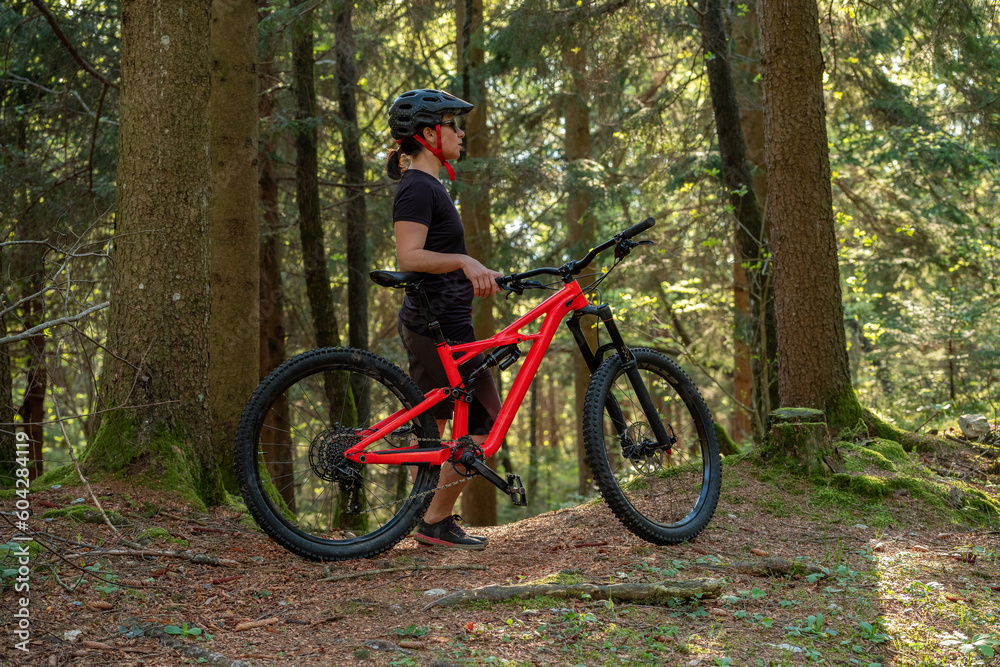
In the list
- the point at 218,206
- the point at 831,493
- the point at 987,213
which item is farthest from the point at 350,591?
the point at 987,213

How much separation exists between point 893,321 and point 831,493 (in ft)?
32.1

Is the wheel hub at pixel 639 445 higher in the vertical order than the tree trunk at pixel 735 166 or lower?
lower

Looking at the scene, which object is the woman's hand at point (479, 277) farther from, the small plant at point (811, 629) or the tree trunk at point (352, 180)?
the tree trunk at point (352, 180)

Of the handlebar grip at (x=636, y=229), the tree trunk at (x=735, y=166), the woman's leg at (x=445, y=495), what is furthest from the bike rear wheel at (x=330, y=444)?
the tree trunk at (x=735, y=166)

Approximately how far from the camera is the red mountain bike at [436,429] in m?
3.51

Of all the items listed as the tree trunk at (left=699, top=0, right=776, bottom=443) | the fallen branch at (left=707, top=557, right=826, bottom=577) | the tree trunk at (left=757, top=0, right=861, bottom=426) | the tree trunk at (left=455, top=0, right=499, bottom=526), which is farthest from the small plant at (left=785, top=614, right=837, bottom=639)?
the tree trunk at (left=455, top=0, right=499, bottom=526)

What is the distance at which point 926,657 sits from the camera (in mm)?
2758

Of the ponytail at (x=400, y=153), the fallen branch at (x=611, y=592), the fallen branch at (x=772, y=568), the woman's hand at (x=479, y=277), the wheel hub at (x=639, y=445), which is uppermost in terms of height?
the ponytail at (x=400, y=153)

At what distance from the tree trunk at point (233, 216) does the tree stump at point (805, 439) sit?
3805mm

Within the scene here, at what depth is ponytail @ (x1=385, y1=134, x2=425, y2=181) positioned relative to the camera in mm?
3816

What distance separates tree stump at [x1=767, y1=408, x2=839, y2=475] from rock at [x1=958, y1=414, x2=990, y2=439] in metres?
2.16

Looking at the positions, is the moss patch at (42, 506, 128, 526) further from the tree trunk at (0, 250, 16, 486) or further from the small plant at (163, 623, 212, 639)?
the small plant at (163, 623, 212, 639)

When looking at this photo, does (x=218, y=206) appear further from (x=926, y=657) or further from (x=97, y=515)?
(x=926, y=657)

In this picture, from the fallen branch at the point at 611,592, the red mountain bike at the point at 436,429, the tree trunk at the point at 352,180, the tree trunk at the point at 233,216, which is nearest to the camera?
the fallen branch at the point at 611,592
